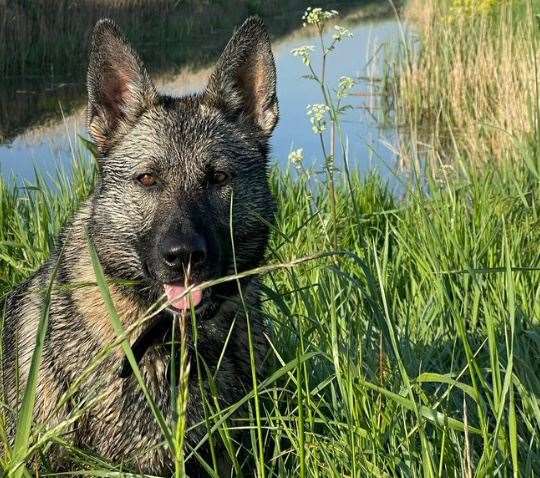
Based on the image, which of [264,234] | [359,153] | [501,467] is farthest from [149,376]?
[359,153]

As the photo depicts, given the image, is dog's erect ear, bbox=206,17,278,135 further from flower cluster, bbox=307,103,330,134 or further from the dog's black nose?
the dog's black nose

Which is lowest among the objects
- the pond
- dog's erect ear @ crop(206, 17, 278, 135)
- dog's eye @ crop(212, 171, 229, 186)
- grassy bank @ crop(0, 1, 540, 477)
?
the pond

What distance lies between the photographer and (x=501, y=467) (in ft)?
6.87

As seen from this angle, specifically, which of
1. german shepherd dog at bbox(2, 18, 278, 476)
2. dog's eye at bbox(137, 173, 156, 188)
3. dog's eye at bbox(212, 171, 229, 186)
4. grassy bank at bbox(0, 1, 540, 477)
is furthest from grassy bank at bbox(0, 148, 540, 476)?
dog's eye at bbox(137, 173, 156, 188)

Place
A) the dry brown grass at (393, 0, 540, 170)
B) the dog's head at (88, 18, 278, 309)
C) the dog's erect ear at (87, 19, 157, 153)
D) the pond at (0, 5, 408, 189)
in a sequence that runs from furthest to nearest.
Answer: the pond at (0, 5, 408, 189)
the dry brown grass at (393, 0, 540, 170)
the dog's erect ear at (87, 19, 157, 153)
the dog's head at (88, 18, 278, 309)

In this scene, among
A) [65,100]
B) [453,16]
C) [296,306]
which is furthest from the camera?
[65,100]

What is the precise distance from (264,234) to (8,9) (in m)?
13.7

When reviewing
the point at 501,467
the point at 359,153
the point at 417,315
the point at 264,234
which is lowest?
the point at 359,153

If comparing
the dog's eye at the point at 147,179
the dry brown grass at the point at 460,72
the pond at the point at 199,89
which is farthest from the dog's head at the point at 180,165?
the dry brown grass at the point at 460,72

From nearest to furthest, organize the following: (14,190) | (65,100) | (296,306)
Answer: (296,306)
(14,190)
(65,100)

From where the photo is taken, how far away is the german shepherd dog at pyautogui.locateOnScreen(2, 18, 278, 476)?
2660mm

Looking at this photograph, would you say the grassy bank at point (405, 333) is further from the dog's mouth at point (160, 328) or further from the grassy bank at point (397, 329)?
the dog's mouth at point (160, 328)

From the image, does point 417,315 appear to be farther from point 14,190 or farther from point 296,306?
point 14,190

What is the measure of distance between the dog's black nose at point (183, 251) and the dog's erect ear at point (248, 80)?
864 mm
